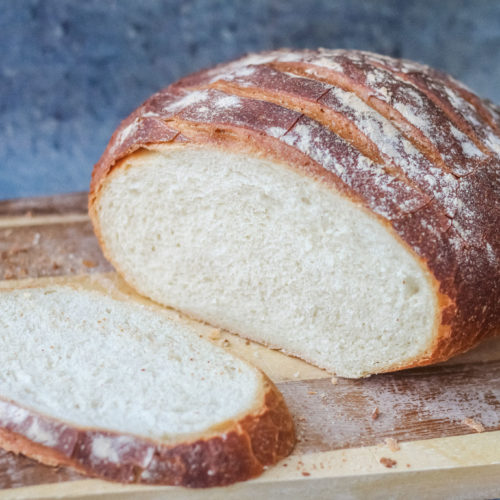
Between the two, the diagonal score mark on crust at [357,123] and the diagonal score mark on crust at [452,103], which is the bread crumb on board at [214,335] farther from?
the diagonal score mark on crust at [452,103]

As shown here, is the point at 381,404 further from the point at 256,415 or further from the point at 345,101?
the point at 345,101

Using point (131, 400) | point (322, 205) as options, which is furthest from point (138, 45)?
point (131, 400)

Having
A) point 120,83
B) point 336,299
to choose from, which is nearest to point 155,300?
point 336,299

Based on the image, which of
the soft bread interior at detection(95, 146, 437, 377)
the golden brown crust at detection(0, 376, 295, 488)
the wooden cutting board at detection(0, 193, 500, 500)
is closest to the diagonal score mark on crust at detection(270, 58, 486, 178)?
the soft bread interior at detection(95, 146, 437, 377)

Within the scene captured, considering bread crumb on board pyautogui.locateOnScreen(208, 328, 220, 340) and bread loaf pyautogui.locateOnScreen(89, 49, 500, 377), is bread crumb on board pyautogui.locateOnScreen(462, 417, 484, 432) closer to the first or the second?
bread loaf pyautogui.locateOnScreen(89, 49, 500, 377)

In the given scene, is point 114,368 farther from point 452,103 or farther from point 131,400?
point 452,103
